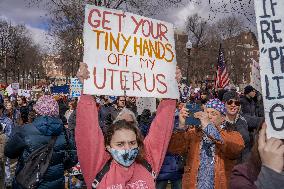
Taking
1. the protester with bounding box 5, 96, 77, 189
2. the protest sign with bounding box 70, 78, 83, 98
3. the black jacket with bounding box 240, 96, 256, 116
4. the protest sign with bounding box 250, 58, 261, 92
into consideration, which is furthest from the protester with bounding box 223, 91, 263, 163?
the protest sign with bounding box 70, 78, 83, 98

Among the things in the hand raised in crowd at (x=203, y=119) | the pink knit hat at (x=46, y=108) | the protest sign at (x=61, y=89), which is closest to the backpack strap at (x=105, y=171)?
the hand raised in crowd at (x=203, y=119)

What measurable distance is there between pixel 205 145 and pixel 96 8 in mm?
1692

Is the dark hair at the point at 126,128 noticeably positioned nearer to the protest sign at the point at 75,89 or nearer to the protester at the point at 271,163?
the protester at the point at 271,163

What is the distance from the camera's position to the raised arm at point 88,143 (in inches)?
Result: 124

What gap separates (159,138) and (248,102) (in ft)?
18.6

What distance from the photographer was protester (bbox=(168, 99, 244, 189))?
4.29 meters

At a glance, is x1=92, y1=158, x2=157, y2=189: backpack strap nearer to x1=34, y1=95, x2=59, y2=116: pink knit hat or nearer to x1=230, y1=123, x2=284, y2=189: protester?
x1=230, y1=123, x2=284, y2=189: protester

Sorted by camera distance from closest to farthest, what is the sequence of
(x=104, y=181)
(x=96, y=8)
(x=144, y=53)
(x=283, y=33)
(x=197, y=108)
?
(x=283, y=33) < (x=104, y=181) < (x=96, y=8) < (x=144, y=53) < (x=197, y=108)

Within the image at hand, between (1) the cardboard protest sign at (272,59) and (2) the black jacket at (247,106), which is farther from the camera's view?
(2) the black jacket at (247,106)

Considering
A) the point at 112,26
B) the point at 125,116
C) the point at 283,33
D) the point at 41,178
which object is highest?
the point at 112,26

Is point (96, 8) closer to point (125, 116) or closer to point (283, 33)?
point (125, 116)

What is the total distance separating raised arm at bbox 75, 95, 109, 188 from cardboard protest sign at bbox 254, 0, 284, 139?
4.50ft

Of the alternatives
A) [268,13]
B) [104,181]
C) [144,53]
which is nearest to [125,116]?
[144,53]

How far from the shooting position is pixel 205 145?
174 inches
